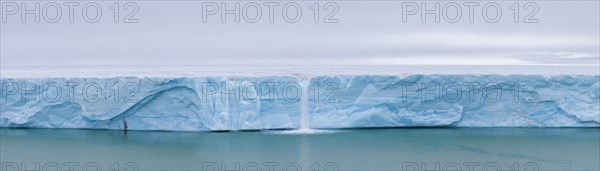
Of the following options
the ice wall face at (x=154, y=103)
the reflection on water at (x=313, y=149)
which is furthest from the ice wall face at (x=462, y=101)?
the ice wall face at (x=154, y=103)

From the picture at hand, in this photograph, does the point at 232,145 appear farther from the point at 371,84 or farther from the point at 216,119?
the point at 371,84

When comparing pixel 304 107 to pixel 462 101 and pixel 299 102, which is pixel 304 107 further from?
pixel 462 101

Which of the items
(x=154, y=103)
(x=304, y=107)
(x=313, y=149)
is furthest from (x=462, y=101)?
(x=154, y=103)

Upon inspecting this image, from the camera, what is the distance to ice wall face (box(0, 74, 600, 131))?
710 cm

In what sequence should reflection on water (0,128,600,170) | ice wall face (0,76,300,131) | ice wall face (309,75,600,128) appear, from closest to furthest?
1. reflection on water (0,128,600,170)
2. ice wall face (0,76,300,131)
3. ice wall face (309,75,600,128)

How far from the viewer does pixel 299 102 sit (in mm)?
7277

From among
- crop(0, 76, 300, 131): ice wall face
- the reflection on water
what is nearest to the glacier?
crop(0, 76, 300, 131): ice wall face

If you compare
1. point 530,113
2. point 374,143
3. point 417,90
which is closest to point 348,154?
point 374,143

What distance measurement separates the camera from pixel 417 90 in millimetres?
7324

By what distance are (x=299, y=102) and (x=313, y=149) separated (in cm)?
117

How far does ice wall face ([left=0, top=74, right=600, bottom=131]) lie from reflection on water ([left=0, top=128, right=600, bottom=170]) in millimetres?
133

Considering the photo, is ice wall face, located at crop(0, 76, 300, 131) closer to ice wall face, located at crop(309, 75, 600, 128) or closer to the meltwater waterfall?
the meltwater waterfall

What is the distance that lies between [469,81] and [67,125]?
421cm

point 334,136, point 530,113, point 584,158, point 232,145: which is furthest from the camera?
point 530,113
